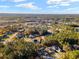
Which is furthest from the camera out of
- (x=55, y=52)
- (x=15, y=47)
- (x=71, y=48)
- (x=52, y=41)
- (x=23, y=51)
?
(x=52, y=41)

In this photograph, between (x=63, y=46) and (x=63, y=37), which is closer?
(x=63, y=46)

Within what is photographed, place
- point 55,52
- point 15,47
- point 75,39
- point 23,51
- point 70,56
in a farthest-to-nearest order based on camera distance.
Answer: point 75,39 → point 55,52 → point 15,47 → point 23,51 → point 70,56

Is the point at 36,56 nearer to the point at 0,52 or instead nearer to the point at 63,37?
the point at 0,52

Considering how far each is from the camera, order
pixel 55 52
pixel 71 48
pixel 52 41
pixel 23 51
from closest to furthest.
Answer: pixel 23 51 < pixel 55 52 < pixel 71 48 < pixel 52 41

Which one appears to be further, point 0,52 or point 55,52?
point 55,52

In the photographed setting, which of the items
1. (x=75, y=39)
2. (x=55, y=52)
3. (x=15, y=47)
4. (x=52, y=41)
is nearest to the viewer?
(x=15, y=47)

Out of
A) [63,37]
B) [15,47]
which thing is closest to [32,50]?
[15,47]

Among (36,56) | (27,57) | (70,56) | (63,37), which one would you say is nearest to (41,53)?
(36,56)

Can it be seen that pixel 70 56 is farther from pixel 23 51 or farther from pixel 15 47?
pixel 15 47
